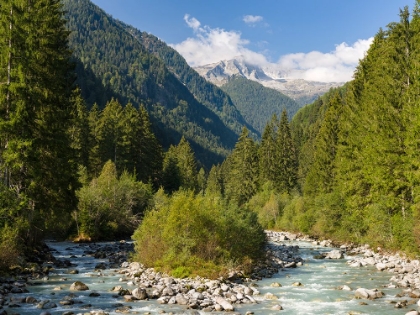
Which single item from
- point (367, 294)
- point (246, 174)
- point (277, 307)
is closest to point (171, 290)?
point (277, 307)

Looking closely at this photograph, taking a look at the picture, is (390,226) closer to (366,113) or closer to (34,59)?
(366,113)

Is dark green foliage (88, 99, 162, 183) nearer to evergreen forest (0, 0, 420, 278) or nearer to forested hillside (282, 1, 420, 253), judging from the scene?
evergreen forest (0, 0, 420, 278)

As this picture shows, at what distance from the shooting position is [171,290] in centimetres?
1750

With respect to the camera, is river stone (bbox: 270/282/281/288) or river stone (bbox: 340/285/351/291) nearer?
river stone (bbox: 340/285/351/291)

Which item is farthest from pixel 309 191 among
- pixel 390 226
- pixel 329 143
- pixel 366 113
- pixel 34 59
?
pixel 34 59

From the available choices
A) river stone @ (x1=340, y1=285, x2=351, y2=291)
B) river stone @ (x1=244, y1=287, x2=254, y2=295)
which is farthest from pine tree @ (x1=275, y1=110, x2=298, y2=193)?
river stone @ (x1=244, y1=287, x2=254, y2=295)

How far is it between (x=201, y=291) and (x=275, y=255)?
14.3 meters

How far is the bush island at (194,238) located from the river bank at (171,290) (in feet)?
3.08

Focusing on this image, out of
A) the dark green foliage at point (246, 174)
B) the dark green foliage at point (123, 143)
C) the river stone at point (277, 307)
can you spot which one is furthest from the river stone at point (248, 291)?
the dark green foliage at point (246, 174)

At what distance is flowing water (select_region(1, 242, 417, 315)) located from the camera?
50.0 ft

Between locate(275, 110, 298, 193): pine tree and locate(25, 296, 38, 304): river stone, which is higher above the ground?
locate(275, 110, 298, 193): pine tree

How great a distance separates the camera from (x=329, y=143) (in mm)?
53000

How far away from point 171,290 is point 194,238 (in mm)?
4487

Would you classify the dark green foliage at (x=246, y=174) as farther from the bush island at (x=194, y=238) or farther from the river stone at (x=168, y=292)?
the river stone at (x=168, y=292)
